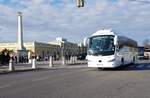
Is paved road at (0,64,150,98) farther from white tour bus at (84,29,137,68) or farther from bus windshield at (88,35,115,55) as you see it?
bus windshield at (88,35,115,55)

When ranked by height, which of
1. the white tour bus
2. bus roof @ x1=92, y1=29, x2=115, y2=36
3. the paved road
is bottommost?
the paved road

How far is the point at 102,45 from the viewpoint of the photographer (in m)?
33.5

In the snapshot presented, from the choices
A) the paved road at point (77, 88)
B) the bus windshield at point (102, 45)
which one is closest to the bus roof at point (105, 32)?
the bus windshield at point (102, 45)

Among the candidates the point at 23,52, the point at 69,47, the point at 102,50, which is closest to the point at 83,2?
the point at 102,50

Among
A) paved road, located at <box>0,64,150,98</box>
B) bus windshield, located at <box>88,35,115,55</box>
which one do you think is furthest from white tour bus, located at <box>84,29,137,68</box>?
paved road, located at <box>0,64,150,98</box>

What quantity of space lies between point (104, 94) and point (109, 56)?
62.1ft

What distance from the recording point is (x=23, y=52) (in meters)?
91.5

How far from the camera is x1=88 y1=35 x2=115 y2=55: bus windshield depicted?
33.3 metres

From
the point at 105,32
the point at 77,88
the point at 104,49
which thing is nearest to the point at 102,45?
the point at 104,49

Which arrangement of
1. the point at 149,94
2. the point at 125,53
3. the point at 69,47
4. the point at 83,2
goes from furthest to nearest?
the point at 69,47, the point at 125,53, the point at 83,2, the point at 149,94

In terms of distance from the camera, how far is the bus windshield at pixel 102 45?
33344 mm

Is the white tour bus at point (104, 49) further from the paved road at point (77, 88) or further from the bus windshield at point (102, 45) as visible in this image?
the paved road at point (77, 88)

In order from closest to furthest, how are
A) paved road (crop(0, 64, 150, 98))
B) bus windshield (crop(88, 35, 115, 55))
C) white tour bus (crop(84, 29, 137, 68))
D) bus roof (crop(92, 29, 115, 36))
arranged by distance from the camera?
1. paved road (crop(0, 64, 150, 98))
2. white tour bus (crop(84, 29, 137, 68))
3. bus windshield (crop(88, 35, 115, 55))
4. bus roof (crop(92, 29, 115, 36))

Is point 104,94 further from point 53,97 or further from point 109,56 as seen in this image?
point 109,56
